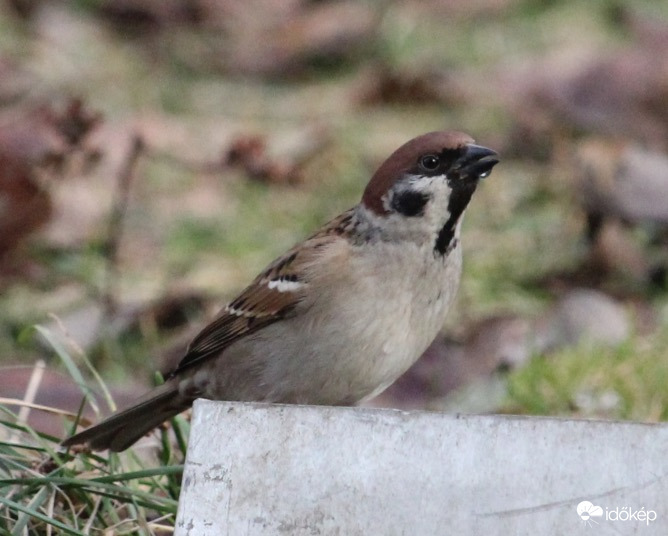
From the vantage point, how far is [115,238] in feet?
15.8

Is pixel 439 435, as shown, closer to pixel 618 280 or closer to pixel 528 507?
pixel 528 507

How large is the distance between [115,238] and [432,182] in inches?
73.4

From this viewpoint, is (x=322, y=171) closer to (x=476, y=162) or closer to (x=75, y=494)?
(x=476, y=162)

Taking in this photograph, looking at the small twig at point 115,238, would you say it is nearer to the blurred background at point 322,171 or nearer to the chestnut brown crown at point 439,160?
the blurred background at point 322,171

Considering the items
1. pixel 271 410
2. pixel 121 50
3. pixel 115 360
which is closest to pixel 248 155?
pixel 115 360

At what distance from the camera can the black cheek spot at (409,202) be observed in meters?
3.22

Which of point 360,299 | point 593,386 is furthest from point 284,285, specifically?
point 593,386

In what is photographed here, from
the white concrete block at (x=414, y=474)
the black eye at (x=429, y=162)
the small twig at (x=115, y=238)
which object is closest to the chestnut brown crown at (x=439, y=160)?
the black eye at (x=429, y=162)

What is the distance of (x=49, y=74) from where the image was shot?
658 cm

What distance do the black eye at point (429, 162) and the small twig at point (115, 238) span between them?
1.38 metres

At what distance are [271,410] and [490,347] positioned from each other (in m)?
1.71

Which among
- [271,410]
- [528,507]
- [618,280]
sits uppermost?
[271,410]
